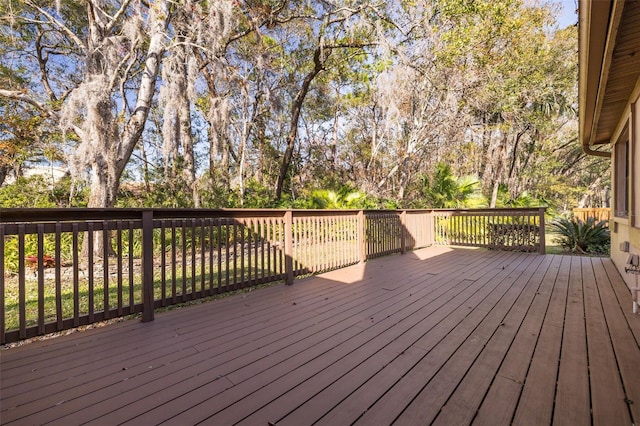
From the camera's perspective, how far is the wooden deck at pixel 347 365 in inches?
55.2

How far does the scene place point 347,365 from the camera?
5.96 feet

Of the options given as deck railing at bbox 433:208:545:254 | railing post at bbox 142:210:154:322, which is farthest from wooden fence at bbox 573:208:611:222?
railing post at bbox 142:210:154:322

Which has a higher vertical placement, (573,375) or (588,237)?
(588,237)

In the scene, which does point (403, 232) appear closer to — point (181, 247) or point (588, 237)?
point (588, 237)

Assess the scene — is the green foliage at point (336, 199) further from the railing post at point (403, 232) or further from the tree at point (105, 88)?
the tree at point (105, 88)

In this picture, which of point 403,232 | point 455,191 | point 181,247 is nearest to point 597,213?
point 455,191

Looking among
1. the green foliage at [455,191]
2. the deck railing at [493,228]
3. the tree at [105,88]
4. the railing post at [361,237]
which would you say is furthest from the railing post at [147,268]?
the green foliage at [455,191]

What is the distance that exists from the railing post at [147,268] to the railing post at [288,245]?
66.0 inches

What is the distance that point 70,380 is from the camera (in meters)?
1.69

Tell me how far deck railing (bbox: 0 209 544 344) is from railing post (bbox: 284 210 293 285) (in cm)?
1

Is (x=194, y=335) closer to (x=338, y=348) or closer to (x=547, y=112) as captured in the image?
(x=338, y=348)

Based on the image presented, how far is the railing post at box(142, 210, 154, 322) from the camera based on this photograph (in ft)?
8.61

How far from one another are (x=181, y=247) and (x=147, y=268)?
105 cm

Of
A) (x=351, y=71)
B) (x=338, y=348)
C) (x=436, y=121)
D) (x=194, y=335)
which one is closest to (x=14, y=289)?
(x=194, y=335)
